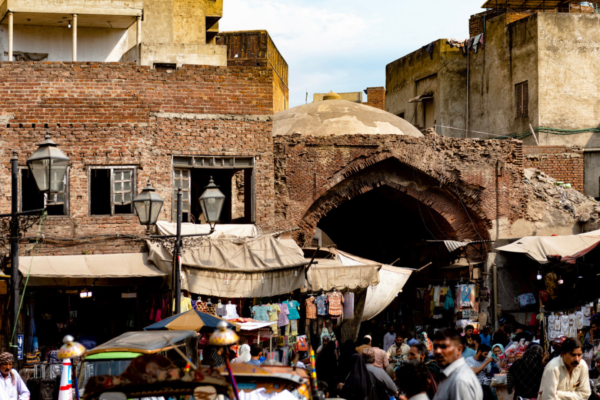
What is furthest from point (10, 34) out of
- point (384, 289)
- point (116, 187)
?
point (384, 289)

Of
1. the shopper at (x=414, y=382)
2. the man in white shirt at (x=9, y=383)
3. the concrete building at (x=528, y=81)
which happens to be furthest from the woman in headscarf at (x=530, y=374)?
the concrete building at (x=528, y=81)

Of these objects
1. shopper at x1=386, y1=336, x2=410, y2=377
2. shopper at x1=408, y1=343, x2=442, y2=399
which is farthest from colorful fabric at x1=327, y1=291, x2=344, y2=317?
shopper at x1=408, y1=343, x2=442, y2=399

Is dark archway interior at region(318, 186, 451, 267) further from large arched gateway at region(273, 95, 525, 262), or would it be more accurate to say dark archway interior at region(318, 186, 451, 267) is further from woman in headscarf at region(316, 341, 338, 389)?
woman in headscarf at region(316, 341, 338, 389)

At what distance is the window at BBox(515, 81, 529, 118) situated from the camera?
25.7 metres

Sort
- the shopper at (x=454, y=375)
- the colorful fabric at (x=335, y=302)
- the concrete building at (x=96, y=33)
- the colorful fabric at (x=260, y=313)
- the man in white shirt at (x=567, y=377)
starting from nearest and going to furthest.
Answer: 1. the shopper at (x=454, y=375)
2. the man in white shirt at (x=567, y=377)
3. the colorful fabric at (x=260, y=313)
4. the colorful fabric at (x=335, y=302)
5. the concrete building at (x=96, y=33)

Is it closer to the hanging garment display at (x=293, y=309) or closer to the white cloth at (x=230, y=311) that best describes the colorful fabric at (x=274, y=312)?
the hanging garment display at (x=293, y=309)

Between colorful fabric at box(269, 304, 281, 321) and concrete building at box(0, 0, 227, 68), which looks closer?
colorful fabric at box(269, 304, 281, 321)

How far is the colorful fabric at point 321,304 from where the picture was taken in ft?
50.7

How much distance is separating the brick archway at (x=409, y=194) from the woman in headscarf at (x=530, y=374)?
9002 mm

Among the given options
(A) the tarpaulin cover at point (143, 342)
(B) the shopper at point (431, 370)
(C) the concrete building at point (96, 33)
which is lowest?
(B) the shopper at point (431, 370)

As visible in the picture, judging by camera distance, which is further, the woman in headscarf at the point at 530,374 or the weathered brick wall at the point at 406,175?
the weathered brick wall at the point at 406,175

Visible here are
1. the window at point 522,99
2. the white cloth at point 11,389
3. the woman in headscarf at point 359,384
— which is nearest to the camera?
the white cloth at point 11,389

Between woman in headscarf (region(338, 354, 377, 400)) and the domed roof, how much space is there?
428 inches

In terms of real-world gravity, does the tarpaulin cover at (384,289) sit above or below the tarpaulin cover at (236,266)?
below
